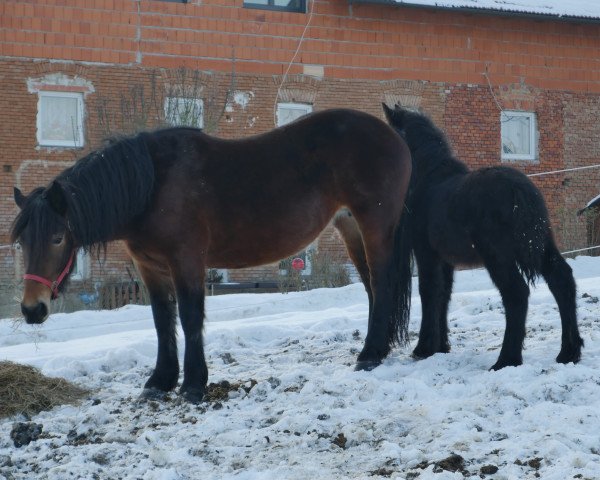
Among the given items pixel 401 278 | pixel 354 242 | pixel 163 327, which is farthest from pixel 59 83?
pixel 401 278

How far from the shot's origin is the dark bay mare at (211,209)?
638cm

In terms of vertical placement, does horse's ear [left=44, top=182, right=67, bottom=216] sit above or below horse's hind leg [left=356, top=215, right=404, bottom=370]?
above

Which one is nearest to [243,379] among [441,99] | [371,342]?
[371,342]

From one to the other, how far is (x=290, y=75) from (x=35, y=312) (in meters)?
16.3

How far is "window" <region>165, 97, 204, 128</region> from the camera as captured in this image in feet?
60.9

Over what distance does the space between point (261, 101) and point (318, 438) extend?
55.5 ft

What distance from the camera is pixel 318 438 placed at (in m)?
5.19

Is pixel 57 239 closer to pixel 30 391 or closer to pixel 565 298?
pixel 30 391

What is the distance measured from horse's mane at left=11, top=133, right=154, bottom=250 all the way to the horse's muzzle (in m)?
0.54

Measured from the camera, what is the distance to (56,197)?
20.2 feet

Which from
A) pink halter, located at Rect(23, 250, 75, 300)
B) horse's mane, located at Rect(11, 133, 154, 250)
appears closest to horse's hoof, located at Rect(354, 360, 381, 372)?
horse's mane, located at Rect(11, 133, 154, 250)

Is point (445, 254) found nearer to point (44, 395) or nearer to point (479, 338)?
point (479, 338)

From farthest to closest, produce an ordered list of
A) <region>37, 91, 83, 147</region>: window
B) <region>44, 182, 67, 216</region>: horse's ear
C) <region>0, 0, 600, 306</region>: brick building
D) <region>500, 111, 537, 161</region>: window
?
<region>500, 111, 537, 161</region>: window
<region>37, 91, 83, 147</region>: window
<region>0, 0, 600, 306</region>: brick building
<region>44, 182, 67, 216</region>: horse's ear

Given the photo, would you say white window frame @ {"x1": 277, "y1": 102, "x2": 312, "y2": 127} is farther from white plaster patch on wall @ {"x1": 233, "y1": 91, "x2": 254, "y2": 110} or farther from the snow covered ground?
the snow covered ground
